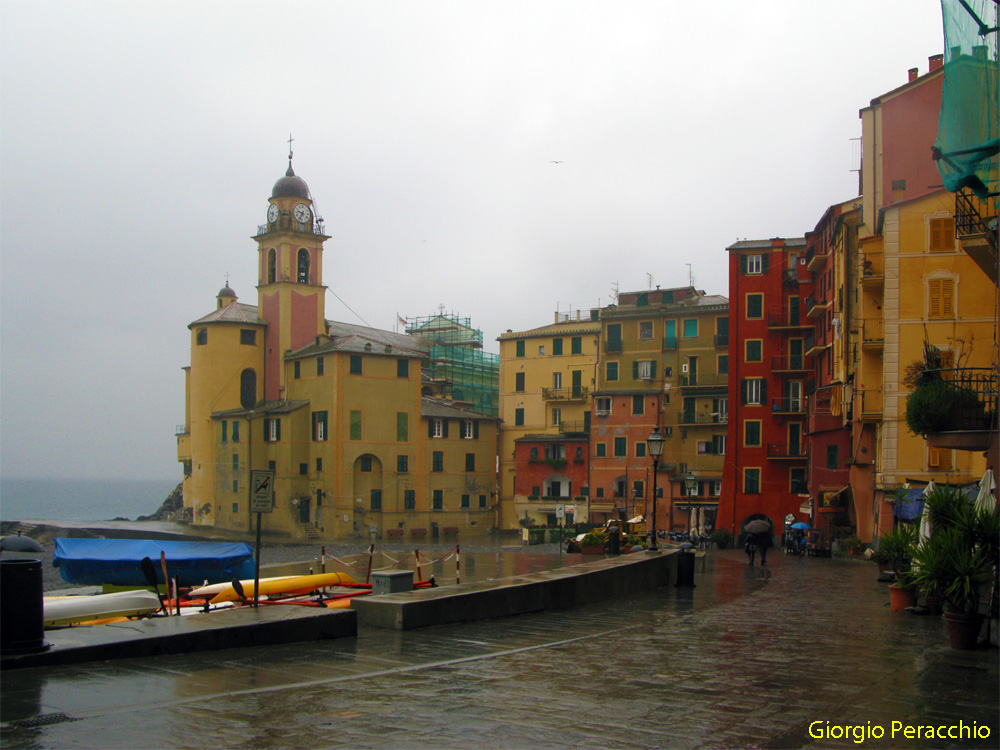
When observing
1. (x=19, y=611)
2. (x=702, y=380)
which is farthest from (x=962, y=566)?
(x=702, y=380)

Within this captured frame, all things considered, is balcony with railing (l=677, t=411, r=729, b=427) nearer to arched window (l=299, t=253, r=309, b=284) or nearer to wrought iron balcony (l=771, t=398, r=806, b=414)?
wrought iron balcony (l=771, t=398, r=806, b=414)

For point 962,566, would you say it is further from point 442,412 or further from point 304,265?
point 304,265

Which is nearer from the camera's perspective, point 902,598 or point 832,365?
point 902,598

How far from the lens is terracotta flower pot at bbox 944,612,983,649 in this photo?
38.3 ft

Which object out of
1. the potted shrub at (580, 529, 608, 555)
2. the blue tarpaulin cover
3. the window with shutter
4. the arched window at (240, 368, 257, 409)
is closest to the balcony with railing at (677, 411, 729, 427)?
the arched window at (240, 368, 257, 409)

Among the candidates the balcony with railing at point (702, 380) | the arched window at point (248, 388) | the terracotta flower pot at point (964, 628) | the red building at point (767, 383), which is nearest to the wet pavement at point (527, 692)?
the terracotta flower pot at point (964, 628)

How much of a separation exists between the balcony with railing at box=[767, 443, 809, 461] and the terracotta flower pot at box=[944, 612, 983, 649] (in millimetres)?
51035

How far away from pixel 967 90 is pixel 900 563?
8596 mm

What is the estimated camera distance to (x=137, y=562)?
2828cm

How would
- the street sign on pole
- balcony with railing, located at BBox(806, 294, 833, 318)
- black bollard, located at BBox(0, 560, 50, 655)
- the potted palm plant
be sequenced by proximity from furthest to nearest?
balcony with railing, located at BBox(806, 294, 833, 318) < the street sign on pole < the potted palm plant < black bollard, located at BBox(0, 560, 50, 655)

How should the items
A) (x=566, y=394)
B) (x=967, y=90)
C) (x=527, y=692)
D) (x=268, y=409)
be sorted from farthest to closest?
(x=566, y=394), (x=268, y=409), (x=967, y=90), (x=527, y=692)

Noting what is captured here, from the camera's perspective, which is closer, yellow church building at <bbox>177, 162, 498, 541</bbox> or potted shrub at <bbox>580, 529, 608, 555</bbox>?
potted shrub at <bbox>580, 529, 608, 555</bbox>

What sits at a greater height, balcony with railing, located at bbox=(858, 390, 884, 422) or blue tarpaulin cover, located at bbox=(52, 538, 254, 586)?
balcony with railing, located at bbox=(858, 390, 884, 422)

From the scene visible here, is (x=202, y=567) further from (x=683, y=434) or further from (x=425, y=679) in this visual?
(x=683, y=434)
